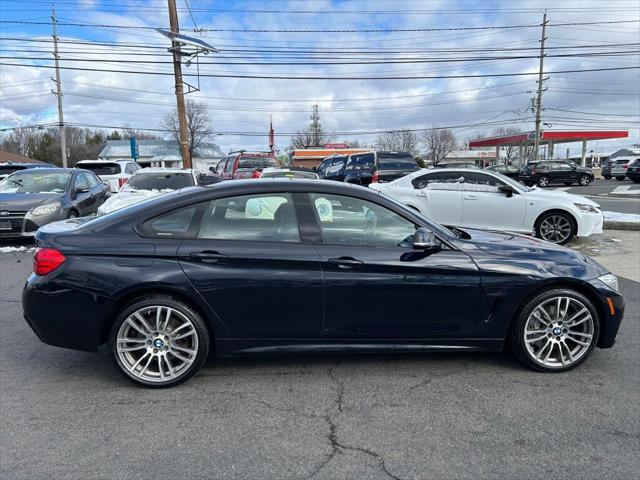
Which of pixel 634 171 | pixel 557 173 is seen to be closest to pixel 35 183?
pixel 557 173

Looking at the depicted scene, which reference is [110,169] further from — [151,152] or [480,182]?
[151,152]

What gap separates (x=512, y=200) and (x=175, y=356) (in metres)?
7.42

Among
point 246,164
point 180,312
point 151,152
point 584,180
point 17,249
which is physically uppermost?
point 151,152

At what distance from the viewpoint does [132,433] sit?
9.63ft

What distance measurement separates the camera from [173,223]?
11.6ft

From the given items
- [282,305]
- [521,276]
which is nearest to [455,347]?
[521,276]

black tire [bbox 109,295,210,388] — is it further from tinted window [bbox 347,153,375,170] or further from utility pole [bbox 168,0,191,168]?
utility pole [bbox 168,0,191,168]

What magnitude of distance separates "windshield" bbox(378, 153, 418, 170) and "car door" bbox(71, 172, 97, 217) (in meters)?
8.15

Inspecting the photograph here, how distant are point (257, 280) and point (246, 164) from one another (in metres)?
13.9

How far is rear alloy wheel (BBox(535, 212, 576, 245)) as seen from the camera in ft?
29.0

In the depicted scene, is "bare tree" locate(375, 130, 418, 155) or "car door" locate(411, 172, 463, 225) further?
"bare tree" locate(375, 130, 418, 155)

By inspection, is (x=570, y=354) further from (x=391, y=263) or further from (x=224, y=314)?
(x=224, y=314)

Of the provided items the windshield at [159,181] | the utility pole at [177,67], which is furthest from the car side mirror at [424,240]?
the utility pole at [177,67]

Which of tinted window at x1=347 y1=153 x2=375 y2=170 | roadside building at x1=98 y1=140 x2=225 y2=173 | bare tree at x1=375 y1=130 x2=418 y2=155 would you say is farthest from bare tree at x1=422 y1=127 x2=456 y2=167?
tinted window at x1=347 y1=153 x2=375 y2=170
